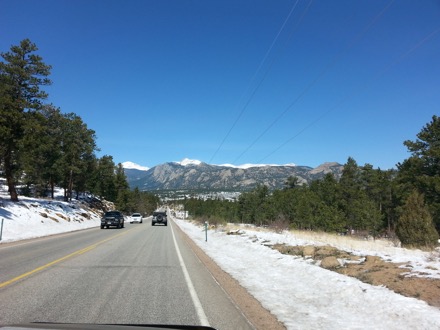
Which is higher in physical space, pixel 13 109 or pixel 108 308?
pixel 13 109

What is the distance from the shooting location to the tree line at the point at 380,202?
31.2 m

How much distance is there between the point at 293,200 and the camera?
8038cm

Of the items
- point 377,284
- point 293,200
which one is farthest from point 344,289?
point 293,200

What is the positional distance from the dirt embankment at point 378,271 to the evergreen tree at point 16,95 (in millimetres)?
27470

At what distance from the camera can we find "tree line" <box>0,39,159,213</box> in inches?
1249

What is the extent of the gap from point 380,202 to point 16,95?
60.2 metres

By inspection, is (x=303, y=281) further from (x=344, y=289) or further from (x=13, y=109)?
(x=13, y=109)

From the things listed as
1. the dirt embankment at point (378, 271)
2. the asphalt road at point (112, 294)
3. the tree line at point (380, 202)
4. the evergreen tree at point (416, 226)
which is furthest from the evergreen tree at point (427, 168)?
the asphalt road at point (112, 294)

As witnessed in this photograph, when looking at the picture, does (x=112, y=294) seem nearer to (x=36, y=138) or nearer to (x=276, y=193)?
(x=36, y=138)

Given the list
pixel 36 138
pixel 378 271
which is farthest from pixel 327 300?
pixel 36 138

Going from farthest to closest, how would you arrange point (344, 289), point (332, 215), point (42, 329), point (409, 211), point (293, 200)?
1. point (293, 200)
2. point (332, 215)
3. point (409, 211)
4. point (344, 289)
5. point (42, 329)

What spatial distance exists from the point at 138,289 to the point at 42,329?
4.96 m

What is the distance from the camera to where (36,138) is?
33938 mm

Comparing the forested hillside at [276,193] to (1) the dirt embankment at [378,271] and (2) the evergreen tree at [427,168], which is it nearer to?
(2) the evergreen tree at [427,168]
